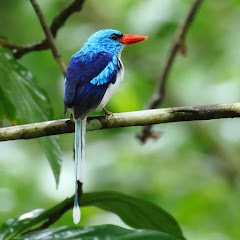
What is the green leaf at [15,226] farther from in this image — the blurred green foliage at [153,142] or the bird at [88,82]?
the blurred green foliage at [153,142]

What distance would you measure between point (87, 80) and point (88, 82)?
22 mm

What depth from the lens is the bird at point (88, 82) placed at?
2.62m

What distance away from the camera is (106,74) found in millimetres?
2988

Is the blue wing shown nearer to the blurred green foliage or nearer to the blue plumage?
the blue plumage

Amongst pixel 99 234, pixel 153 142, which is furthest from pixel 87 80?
pixel 153 142

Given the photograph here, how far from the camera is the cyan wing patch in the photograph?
2.91 meters

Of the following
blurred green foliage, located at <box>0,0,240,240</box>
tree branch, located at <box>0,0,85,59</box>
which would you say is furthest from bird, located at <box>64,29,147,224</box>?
blurred green foliage, located at <box>0,0,240,240</box>

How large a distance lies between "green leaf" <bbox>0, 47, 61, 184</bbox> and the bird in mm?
124

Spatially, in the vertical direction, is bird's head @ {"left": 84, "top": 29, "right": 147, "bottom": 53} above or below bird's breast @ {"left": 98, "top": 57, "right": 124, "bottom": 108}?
above

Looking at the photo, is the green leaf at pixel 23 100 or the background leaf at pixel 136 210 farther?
the green leaf at pixel 23 100

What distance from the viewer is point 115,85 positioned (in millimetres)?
3070

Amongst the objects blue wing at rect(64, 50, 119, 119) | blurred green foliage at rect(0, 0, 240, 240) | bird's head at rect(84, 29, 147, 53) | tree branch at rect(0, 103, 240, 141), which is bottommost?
blurred green foliage at rect(0, 0, 240, 240)

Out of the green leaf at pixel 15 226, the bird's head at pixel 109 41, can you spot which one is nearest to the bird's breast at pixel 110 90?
the bird's head at pixel 109 41

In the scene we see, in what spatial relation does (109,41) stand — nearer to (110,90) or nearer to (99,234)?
(110,90)
